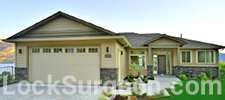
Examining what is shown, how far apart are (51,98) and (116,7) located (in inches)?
439

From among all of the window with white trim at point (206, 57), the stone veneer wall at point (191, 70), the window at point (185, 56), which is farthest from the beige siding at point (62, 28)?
the window with white trim at point (206, 57)

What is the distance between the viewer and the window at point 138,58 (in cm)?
1418

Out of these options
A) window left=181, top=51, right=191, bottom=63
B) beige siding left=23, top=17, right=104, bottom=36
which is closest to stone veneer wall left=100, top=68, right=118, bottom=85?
beige siding left=23, top=17, right=104, bottom=36

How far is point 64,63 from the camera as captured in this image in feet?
30.2

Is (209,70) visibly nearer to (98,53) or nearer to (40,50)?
(98,53)

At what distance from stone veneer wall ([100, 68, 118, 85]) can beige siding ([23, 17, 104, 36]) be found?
2.18 m

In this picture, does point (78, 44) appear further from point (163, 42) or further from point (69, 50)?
point (163, 42)

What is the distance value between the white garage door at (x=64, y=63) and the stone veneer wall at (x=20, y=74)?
0.99ft

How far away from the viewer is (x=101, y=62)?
28.8 feet

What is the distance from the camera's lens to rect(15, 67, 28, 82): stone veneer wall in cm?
962

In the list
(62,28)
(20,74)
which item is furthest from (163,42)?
(20,74)

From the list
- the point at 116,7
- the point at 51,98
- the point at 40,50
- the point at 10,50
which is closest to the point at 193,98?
the point at 51,98

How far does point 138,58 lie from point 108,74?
611 centimetres

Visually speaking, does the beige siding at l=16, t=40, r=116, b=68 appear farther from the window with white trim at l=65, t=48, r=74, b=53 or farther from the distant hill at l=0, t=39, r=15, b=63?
the distant hill at l=0, t=39, r=15, b=63
